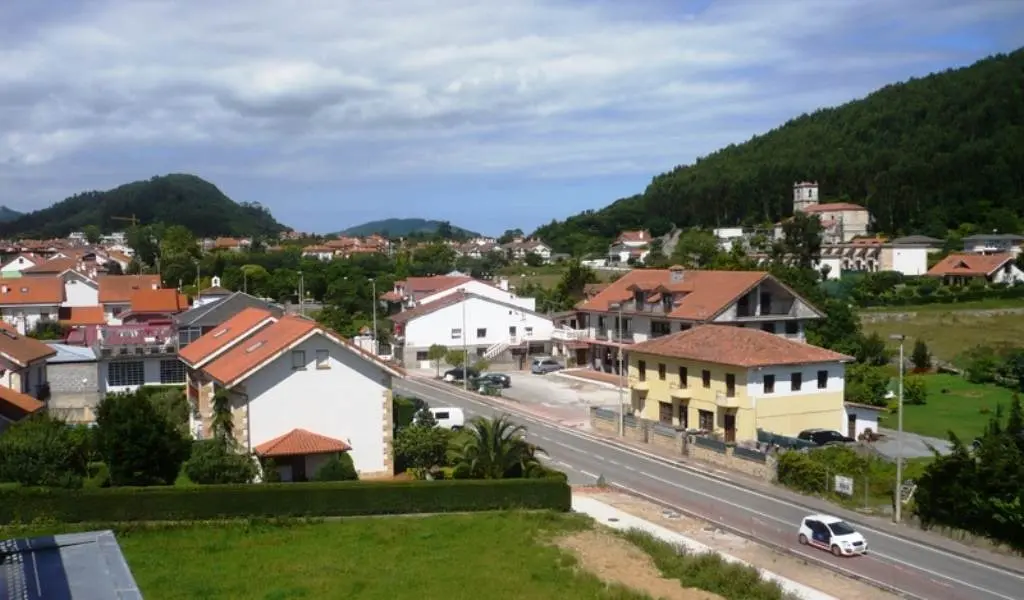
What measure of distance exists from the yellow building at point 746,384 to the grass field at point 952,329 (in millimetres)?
30296

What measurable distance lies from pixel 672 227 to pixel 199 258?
100 meters

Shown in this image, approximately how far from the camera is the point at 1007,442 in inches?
1094

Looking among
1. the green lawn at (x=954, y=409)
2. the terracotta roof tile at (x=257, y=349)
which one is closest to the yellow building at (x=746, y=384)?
the green lawn at (x=954, y=409)

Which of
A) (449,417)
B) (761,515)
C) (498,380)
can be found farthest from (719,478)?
(498,380)

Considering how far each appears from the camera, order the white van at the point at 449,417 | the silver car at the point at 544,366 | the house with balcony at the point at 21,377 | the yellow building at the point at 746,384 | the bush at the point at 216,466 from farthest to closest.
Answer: the silver car at the point at 544,366 < the white van at the point at 449,417 < the yellow building at the point at 746,384 < the house with balcony at the point at 21,377 < the bush at the point at 216,466

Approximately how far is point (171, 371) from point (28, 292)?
3437 centimetres

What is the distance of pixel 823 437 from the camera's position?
41.0 m

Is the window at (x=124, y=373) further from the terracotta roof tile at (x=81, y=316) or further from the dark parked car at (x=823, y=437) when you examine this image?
the dark parked car at (x=823, y=437)

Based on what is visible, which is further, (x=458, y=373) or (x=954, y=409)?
(x=458, y=373)

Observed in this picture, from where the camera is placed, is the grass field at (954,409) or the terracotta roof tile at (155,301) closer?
the grass field at (954,409)

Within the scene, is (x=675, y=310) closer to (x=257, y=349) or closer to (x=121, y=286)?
(x=257, y=349)

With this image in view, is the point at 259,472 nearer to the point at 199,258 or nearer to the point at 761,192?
the point at 199,258

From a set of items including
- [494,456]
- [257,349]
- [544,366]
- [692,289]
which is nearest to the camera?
[494,456]

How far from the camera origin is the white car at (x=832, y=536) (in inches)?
1067
